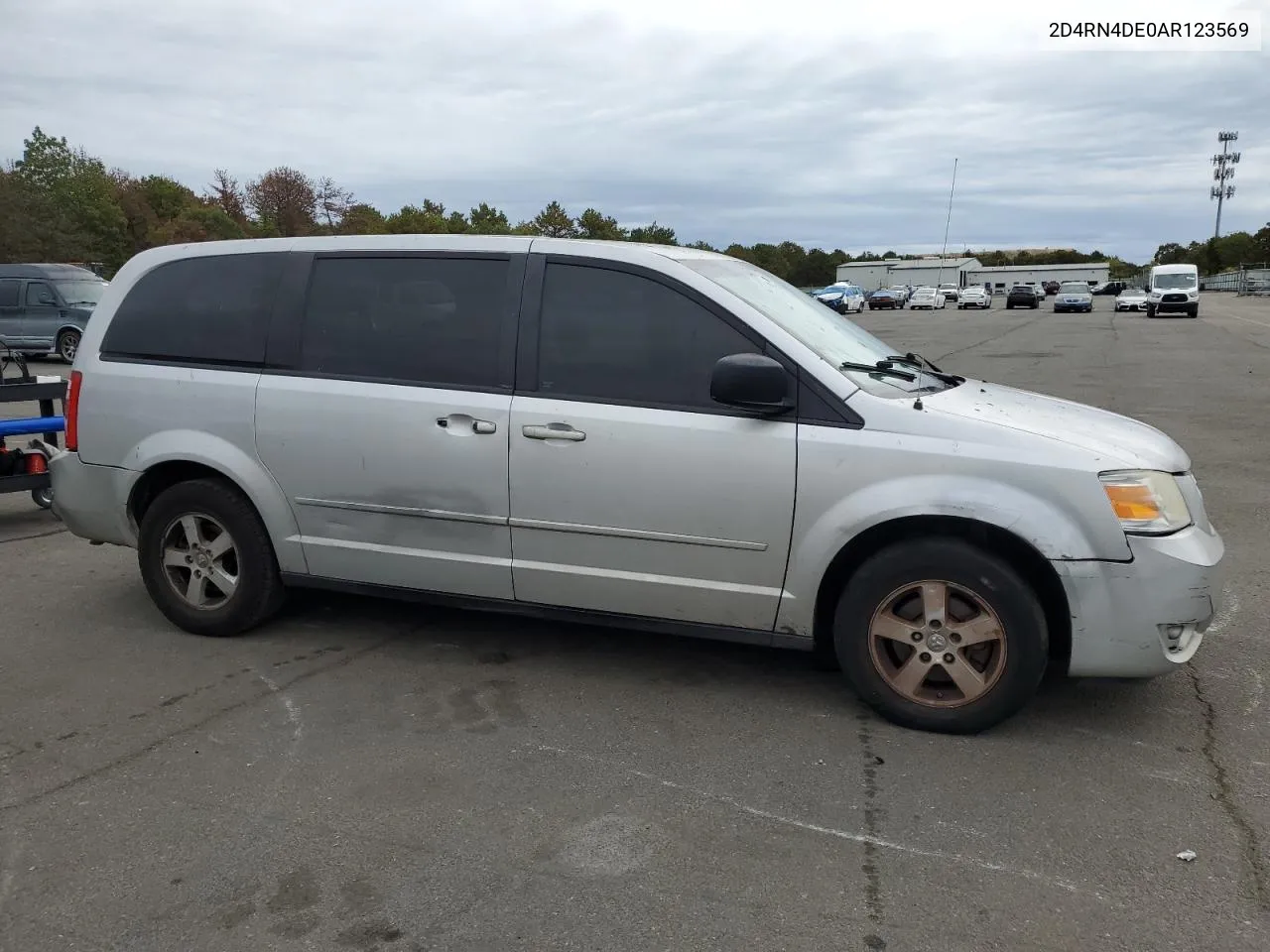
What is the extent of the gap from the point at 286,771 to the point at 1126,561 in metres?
2.96

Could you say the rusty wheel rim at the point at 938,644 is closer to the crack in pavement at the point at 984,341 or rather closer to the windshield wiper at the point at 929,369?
the windshield wiper at the point at 929,369

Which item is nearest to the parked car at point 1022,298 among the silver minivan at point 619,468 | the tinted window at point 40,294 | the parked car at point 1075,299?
the parked car at point 1075,299

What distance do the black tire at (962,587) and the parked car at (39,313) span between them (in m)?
19.1

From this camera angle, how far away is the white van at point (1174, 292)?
39.4 metres

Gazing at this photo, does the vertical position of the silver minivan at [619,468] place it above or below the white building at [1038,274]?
below

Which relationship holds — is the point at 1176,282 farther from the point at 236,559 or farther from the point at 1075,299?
the point at 236,559

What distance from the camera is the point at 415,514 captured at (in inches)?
173

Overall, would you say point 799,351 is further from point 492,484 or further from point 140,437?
point 140,437

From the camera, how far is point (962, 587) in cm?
368

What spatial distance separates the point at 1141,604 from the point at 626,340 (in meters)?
2.11

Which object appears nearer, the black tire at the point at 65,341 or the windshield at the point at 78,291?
the black tire at the point at 65,341

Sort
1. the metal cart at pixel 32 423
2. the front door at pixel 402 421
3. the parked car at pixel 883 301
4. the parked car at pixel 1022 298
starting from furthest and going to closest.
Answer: the parked car at pixel 883 301 → the parked car at pixel 1022 298 → the metal cart at pixel 32 423 → the front door at pixel 402 421

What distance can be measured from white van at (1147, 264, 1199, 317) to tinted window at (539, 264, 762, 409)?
41.0 m

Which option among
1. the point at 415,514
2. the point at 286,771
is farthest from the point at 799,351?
the point at 286,771
